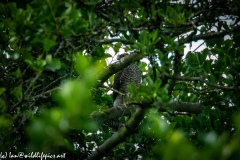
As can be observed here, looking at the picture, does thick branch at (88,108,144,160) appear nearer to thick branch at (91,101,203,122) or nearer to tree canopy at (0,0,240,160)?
tree canopy at (0,0,240,160)

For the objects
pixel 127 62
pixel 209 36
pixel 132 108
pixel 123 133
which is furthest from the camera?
pixel 127 62

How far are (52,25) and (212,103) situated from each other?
1619 mm

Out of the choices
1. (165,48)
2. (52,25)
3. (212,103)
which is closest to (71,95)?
(52,25)

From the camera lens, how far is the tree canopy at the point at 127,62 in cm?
122

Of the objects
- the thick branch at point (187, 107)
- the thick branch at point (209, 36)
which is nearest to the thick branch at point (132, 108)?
the thick branch at point (187, 107)

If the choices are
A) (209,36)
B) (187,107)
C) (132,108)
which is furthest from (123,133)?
(209,36)

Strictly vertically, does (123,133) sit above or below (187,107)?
below

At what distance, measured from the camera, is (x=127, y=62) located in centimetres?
367

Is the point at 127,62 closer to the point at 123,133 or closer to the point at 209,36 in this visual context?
the point at 123,133

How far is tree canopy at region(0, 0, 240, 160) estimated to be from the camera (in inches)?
48.1

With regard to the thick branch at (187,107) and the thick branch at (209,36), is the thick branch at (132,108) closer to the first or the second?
the thick branch at (187,107)

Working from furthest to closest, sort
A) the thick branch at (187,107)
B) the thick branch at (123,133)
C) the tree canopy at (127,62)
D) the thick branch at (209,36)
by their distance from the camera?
1. the thick branch at (187,107)
2. the thick branch at (123,133)
3. the thick branch at (209,36)
4. the tree canopy at (127,62)

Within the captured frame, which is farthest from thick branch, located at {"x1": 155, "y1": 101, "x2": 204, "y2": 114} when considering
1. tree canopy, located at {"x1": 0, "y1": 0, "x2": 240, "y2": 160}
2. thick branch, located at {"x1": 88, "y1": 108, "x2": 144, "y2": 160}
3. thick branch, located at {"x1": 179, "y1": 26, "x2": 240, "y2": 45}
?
thick branch, located at {"x1": 179, "y1": 26, "x2": 240, "y2": 45}

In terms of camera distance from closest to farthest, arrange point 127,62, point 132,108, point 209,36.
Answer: point 209,36 < point 132,108 < point 127,62
